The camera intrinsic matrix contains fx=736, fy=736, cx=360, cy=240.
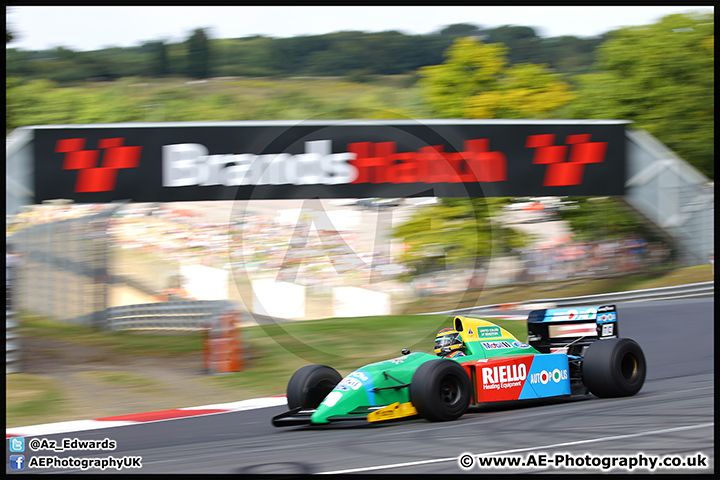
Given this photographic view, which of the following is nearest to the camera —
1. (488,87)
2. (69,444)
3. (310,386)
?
(69,444)

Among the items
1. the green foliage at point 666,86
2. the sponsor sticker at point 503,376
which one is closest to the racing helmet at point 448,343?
the sponsor sticker at point 503,376

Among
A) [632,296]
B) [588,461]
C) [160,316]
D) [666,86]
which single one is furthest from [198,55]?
[588,461]

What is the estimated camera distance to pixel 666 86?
674 inches

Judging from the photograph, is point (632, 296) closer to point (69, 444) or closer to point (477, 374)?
point (477, 374)

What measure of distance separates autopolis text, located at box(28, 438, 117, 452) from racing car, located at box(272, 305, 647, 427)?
1.21 meters

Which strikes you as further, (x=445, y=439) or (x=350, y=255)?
(x=350, y=255)

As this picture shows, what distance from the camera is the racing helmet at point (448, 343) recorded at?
233 inches

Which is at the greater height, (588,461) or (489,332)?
(489,332)

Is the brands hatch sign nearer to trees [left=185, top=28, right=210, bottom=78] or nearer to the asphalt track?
the asphalt track

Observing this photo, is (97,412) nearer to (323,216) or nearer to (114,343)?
(114,343)

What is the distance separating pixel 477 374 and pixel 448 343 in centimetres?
59

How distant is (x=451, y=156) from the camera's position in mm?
10133

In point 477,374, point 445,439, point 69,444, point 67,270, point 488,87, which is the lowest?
point 69,444

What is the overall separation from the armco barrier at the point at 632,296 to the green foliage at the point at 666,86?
5609 millimetres
